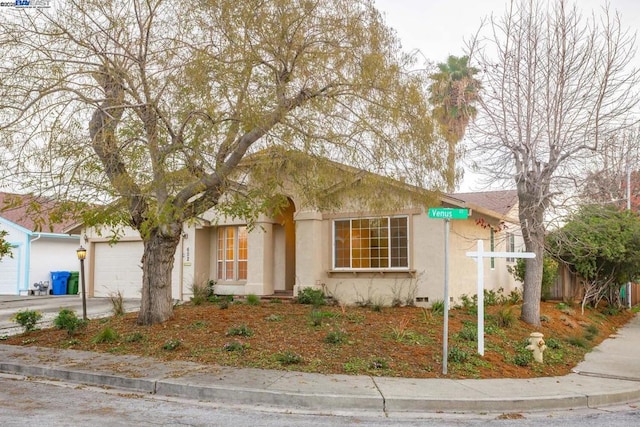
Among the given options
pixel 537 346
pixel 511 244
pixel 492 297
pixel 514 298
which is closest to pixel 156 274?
pixel 537 346

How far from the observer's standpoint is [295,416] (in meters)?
6.62

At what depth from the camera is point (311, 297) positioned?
608 inches

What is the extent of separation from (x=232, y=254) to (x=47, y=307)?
618cm

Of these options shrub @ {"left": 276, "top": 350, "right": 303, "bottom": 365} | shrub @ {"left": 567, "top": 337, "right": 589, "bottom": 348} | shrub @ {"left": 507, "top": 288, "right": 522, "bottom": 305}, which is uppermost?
shrub @ {"left": 507, "top": 288, "right": 522, "bottom": 305}

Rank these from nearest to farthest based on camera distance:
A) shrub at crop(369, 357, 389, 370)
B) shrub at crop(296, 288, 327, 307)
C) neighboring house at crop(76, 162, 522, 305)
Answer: shrub at crop(369, 357, 389, 370)
neighboring house at crop(76, 162, 522, 305)
shrub at crop(296, 288, 327, 307)

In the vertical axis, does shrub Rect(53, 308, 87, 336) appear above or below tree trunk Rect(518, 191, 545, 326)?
below

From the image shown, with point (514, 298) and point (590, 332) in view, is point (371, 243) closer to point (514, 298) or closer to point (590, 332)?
point (514, 298)

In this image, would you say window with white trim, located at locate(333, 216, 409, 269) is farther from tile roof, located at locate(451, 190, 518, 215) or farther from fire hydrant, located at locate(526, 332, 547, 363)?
fire hydrant, located at locate(526, 332, 547, 363)

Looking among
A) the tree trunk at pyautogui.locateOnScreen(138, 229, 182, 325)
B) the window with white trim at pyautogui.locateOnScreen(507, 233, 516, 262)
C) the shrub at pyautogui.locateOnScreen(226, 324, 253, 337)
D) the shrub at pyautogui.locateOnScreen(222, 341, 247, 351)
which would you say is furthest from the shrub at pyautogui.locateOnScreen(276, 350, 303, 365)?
the window with white trim at pyautogui.locateOnScreen(507, 233, 516, 262)

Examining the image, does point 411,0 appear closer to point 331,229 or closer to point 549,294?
point 331,229

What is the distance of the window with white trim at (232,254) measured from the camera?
17.8 m

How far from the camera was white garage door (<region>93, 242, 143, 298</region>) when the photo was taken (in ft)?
66.7

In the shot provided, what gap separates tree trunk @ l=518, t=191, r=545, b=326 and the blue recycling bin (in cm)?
1973

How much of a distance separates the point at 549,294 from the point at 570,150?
31.1ft
